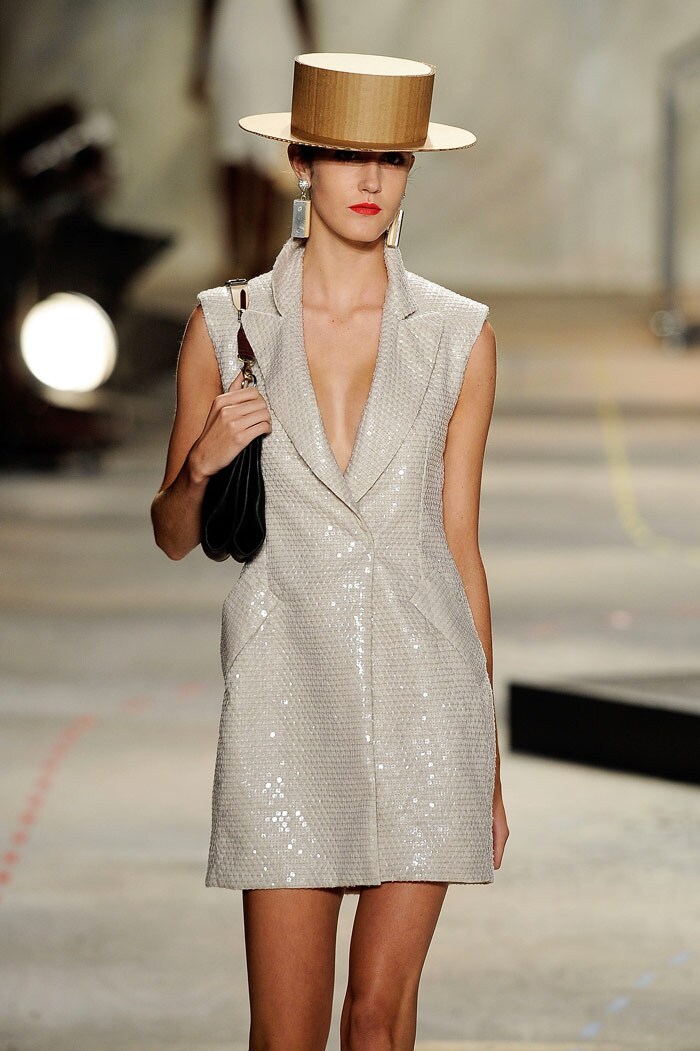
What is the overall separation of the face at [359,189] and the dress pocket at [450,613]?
49 centimetres

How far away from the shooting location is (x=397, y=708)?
279cm

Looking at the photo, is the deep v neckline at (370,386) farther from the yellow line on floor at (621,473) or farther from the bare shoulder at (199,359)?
the yellow line on floor at (621,473)

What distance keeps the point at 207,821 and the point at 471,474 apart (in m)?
3.13

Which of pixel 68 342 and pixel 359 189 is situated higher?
pixel 359 189

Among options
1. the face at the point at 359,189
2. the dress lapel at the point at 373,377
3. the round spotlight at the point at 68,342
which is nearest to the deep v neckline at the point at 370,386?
the dress lapel at the point at 373,377

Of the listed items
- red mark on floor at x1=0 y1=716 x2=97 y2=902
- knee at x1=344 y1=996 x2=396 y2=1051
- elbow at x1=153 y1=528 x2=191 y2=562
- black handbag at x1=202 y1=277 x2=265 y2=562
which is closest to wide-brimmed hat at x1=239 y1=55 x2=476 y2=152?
black handbag at x1=202 y1=277 x2=265 y2=562

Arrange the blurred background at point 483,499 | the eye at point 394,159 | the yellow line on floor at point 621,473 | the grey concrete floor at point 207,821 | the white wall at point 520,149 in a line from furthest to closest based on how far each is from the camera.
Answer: the white wall at point 520,149 → the yellow line on floor at point 621,473 → the blurred background at point 483,499 → the grey concrete floor at point 207,821 → the eye at point 394,159

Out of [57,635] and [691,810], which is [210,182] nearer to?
[57,635]

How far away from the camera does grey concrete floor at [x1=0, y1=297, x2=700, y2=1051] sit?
427 centimetres

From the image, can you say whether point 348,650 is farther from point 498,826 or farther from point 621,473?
point 621,473

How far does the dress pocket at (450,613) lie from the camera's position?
2803 millimetres

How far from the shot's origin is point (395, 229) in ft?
9.55

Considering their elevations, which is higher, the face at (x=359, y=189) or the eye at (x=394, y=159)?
the eye at (x=394, y=159)

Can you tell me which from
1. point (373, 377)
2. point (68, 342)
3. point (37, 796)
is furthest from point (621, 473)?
point (373, 377)
